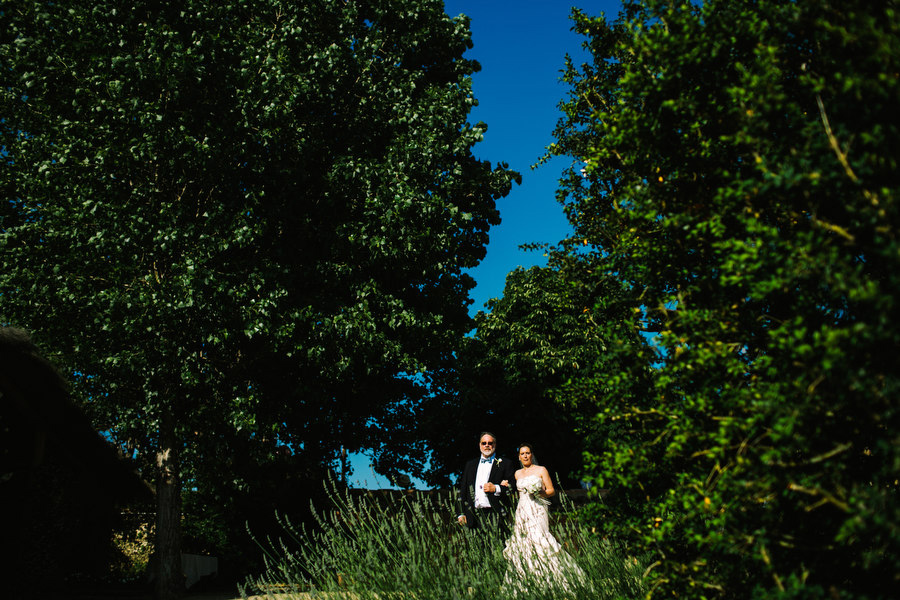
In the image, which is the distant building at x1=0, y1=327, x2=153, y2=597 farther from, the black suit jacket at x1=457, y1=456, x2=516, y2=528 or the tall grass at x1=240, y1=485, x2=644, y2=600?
the black suit jacket at x1=457, y1=456, x2=516, y2=528

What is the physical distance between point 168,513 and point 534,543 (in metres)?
8.40

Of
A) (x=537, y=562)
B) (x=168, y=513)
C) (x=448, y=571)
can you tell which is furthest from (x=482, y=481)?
(x=168, y=513)

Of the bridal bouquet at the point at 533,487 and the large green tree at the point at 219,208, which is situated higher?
the large green tree at the point at 219,208

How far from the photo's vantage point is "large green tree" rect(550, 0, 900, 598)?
312cm

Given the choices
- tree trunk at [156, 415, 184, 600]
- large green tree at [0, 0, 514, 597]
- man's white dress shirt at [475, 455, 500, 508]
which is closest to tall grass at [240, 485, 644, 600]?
man's white dress shirt at [475, 455, 500, 508]

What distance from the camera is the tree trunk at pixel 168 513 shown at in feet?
38.1

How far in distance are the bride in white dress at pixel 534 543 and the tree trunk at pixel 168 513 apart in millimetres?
7011

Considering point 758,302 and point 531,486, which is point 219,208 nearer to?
point 531,486

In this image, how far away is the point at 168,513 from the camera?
38.9 feet

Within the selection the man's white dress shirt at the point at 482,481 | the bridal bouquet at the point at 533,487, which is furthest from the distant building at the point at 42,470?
the bridal bouquet at the point at 533,487

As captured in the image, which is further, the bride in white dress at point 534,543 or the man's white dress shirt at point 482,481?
the man's white dress shirt at point 482,481

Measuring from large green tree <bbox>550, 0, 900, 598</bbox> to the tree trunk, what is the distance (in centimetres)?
952

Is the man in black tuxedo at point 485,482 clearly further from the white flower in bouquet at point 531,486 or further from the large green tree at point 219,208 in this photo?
the large green tree at point 219,208

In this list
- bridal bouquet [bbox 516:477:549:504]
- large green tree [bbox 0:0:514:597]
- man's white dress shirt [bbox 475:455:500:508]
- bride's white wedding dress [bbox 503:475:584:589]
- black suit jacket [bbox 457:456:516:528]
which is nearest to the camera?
bride's white wedding dress [bbox 503:475:584:589]
